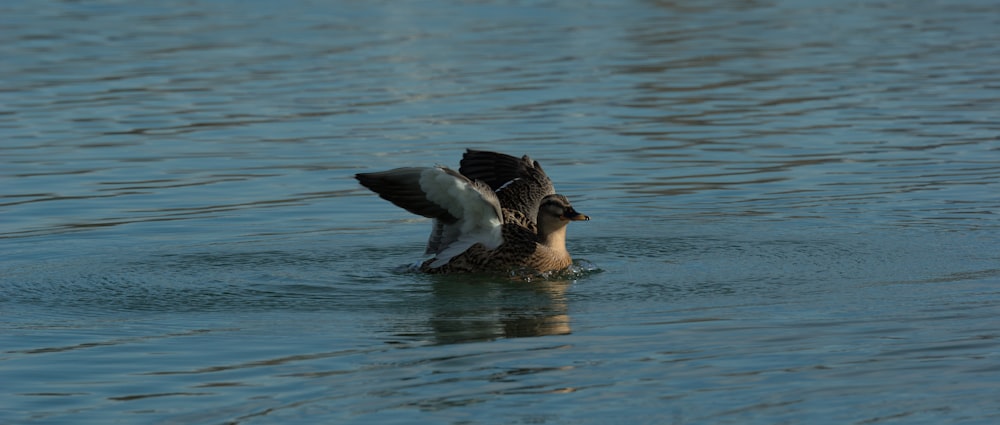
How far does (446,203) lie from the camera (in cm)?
1139

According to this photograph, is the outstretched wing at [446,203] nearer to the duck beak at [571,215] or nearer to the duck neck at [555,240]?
the duck neck at [555,240]

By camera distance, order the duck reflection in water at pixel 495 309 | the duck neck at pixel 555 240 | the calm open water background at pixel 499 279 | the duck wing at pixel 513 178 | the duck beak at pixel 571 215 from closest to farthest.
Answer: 1. the calm open water background at pixel 499 279
2. the duck reflection in water at pixel 495 309
3. the duck beak at pixel 571 215
4. the duck neck at pixel 555 240
5. the duck wing at pixel 513 178

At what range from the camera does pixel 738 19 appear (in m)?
31.8

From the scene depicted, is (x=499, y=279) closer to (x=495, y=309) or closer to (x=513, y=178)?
(x=513, y=178)

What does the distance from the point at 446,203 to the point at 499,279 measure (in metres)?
0.71

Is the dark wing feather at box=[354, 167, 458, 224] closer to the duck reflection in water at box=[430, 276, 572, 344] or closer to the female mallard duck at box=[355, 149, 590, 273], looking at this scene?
the female mallard duck at box=[355, 149, 590, 273]

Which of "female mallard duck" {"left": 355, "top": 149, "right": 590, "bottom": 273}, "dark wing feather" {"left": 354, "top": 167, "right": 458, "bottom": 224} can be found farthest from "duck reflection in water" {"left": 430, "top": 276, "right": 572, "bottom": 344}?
"dark wing feather" {"left": 354, "top": 167, "right": 458, "bottom": 224}

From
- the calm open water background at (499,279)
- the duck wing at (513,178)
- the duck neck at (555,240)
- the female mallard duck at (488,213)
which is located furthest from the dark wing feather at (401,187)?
the duck wing at (513,178)

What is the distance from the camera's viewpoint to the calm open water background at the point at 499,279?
807 centimetres

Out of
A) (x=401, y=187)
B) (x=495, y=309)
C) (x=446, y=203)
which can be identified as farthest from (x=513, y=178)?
(x=495, y=309)

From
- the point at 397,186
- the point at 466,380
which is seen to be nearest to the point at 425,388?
the point at 466,380

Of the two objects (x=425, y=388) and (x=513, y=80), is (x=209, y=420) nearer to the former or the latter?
(x=425, y=388)

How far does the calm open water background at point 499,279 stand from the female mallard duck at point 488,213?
0.30 metres

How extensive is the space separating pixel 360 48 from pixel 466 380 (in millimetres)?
18881
